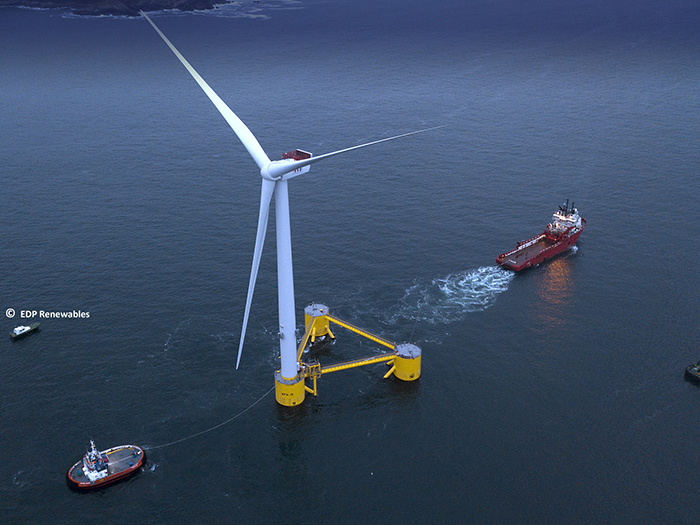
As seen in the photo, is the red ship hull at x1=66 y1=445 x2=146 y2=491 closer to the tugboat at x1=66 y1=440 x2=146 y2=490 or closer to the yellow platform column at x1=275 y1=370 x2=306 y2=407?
the tugboat at x1=66 y1=440 x2=146 y2=490

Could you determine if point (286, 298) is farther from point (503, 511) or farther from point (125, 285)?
point (125, 285)

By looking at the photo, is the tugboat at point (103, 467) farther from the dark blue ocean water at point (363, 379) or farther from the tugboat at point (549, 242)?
the tugboat at point (549, 242)

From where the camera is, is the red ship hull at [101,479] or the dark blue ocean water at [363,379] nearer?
the red ship hull at [101,479]

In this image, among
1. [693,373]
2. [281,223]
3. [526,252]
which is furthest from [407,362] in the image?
[526,252]

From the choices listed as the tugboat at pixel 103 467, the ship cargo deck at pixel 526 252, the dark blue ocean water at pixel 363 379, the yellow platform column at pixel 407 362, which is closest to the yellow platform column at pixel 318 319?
the dark blue ocean water at pixel 363 379

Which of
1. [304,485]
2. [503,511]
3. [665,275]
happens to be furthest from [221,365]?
[665,275]
